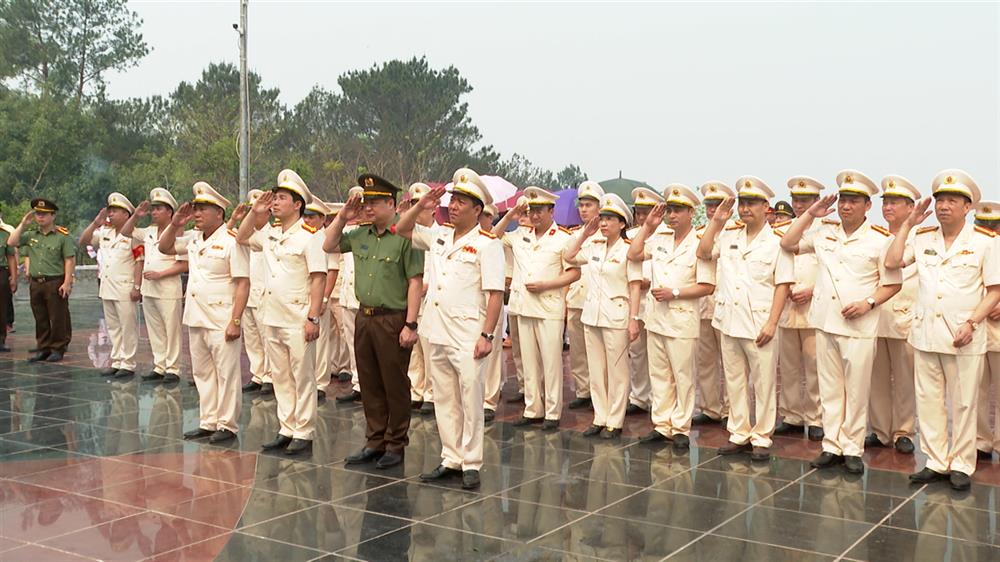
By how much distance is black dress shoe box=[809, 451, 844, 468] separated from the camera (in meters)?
6.12

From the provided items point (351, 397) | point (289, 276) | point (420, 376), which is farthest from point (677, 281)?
point (351, 397)

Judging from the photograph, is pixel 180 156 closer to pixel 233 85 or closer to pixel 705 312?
pixel 233 85

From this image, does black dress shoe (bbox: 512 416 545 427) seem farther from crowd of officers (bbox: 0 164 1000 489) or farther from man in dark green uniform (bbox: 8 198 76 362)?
man in dark green uniform (bbox: 8 198 76 362)

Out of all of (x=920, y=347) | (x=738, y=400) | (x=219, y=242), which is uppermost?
(x=219, y=242)

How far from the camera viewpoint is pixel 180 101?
139 feet

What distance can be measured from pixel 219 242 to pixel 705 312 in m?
4.09

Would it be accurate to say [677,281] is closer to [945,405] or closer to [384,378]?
[945,405]

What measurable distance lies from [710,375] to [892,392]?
1.45 m

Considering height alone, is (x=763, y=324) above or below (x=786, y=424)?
above

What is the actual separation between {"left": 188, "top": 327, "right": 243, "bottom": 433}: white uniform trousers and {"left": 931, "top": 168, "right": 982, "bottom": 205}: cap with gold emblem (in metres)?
5.04

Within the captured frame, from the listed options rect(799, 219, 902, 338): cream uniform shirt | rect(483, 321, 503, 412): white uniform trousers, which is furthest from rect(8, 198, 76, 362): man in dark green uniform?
rect(799, 219, 902, 338): cream uniform shirt

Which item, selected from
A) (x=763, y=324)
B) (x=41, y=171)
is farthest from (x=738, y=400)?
(x=41, y=171)

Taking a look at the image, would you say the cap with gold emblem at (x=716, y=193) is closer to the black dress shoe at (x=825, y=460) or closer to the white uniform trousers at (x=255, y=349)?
the black dress shoe at (x=825, y=460)

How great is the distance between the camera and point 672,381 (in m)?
7.00
